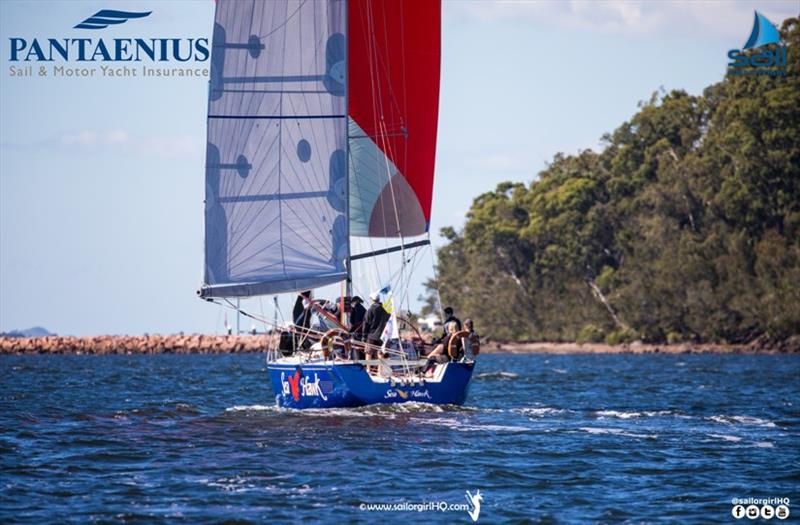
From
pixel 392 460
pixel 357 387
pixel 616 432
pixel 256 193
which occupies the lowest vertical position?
pixel 392 460

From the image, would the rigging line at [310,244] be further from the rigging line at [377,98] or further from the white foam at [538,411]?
the white foam at [538,411]

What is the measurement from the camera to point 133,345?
10612cm

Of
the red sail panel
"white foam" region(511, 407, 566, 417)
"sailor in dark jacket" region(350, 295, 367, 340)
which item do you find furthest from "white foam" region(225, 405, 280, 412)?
"white foam" region(511, 407, 566, 417)

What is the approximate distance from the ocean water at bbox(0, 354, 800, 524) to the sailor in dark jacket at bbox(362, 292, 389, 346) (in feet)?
4.80

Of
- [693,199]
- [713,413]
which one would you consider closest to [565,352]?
[693,199]

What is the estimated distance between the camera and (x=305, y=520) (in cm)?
1659

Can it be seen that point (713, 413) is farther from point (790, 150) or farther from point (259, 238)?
point (790, 150)

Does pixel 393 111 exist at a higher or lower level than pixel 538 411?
higher

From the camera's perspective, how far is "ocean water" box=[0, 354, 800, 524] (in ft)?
57.3

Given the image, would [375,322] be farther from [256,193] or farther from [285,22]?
[285,22]

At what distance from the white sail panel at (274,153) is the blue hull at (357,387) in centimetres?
196

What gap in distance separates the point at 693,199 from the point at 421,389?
224 feet

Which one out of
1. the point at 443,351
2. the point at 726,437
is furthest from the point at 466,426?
the point at 726,437

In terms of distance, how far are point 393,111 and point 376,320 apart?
18.4 feet
